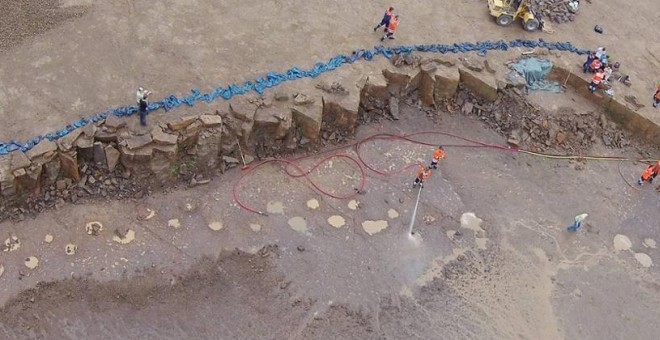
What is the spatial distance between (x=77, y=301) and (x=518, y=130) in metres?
9.70

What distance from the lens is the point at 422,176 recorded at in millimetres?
11461

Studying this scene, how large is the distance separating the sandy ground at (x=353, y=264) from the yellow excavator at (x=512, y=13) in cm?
443

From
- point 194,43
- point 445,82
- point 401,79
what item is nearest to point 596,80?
point 445,82

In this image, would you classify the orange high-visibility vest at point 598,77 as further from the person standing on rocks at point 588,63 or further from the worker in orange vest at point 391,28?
the worker in orange vest at point 391,28

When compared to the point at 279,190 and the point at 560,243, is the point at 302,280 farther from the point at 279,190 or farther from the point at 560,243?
the point at 560,243

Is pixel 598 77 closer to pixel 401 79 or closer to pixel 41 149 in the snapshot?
pixel 401 79

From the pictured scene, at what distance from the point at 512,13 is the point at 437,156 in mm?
5274

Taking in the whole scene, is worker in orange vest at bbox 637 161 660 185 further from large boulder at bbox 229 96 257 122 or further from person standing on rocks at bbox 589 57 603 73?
large boulder at bbox 229 96 257 122

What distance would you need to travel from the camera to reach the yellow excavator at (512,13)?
14438 millimetres

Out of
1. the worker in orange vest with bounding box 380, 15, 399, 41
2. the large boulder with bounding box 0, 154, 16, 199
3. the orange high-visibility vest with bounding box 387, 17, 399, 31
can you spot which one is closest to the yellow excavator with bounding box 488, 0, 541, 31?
the worker in orange vest with bounding box 380, 15, 399, 41

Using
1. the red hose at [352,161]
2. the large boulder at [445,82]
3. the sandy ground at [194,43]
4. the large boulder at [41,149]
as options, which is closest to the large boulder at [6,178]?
the large boulder at [41,149]

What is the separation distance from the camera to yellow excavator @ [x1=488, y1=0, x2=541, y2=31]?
47.4ft

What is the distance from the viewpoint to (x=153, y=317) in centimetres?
948

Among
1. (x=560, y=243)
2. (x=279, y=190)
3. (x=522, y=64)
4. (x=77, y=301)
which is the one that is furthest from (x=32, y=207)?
(x=522, y=64)
